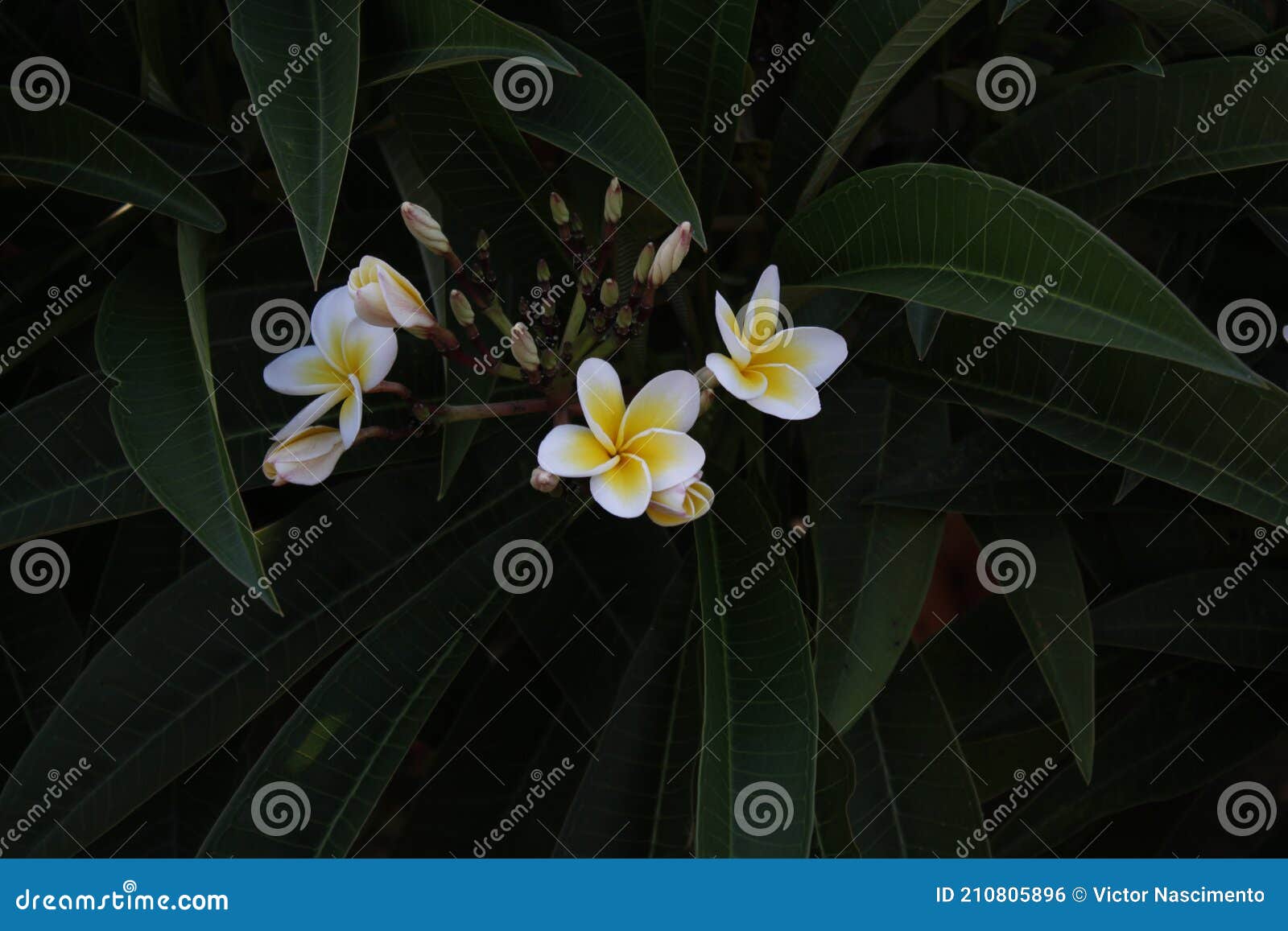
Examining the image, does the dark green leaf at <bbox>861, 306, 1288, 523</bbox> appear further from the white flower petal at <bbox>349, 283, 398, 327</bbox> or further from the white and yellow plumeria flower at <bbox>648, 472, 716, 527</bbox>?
the white flower petal at <bbox>349, 283, 398, 327</bbox>

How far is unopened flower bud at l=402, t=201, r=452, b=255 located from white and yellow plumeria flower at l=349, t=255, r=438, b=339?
4 centimetres

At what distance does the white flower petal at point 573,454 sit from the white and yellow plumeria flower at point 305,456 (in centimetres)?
15

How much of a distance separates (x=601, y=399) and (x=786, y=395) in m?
0.12

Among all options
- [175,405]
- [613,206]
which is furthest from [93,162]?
[613,206]

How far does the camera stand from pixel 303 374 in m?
0.76

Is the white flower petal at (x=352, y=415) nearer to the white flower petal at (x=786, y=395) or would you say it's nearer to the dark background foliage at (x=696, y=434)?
the dark background foliage at (x=696, y=434)

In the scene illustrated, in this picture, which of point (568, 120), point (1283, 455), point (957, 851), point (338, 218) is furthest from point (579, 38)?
point (957, 851)

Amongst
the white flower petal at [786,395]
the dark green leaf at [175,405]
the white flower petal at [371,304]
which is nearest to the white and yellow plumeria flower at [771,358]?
the white flower petal at [786,395]

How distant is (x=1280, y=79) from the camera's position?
0.90 meters

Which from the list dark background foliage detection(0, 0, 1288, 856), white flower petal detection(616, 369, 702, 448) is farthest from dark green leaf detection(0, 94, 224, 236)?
white flower petal detection(616, 369, 702, 448)

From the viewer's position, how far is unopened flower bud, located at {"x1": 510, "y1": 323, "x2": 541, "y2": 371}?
2.31 feet

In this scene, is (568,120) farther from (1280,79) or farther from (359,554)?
(1280,79)

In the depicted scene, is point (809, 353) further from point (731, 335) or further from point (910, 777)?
point (910, 777)

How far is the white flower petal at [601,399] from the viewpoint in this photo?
0.70m
